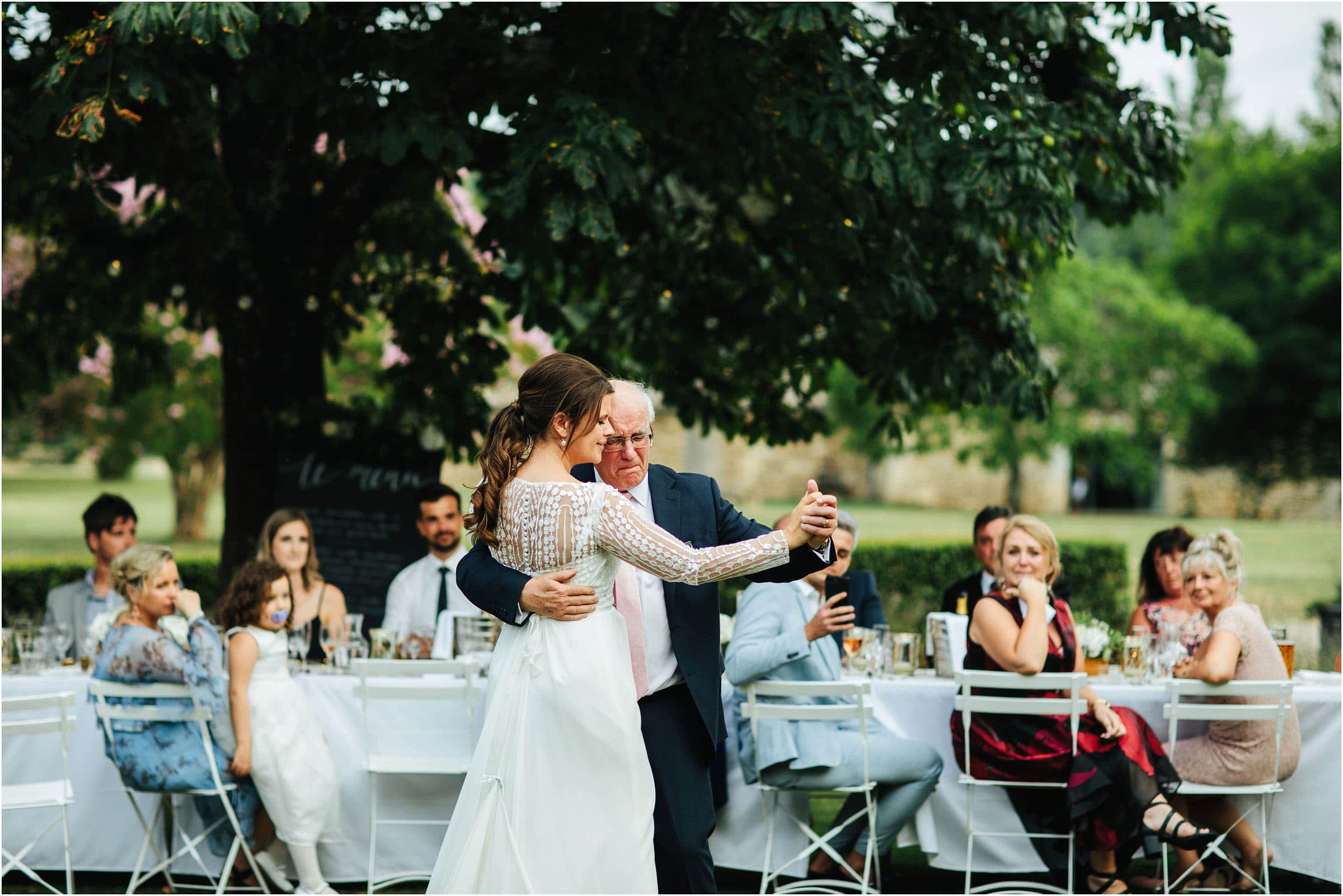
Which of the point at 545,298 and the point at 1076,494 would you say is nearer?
the point at 545,298

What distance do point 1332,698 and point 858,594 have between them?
2.42 m

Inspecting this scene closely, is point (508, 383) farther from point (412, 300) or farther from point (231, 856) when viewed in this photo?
point (231, 856)

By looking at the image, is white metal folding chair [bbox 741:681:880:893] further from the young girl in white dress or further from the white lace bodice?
the white lace bodice

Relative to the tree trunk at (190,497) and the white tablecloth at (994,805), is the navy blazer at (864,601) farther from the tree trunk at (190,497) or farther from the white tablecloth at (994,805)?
the tree trunk at (190,497)

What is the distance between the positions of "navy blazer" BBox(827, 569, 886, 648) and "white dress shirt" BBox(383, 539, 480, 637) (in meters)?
2.11

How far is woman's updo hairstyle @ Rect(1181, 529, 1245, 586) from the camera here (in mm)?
6023

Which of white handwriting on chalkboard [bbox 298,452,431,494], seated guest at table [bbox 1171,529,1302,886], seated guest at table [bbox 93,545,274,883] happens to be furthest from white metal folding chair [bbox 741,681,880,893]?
white handwriting on chalkboard [bbox 298,452,431,494]

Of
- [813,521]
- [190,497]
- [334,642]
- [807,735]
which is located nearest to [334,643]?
[334,642]

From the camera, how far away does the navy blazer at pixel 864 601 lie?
23.9ft

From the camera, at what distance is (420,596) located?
7238mm

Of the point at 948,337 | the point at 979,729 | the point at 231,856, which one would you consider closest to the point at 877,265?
the point at 948,337

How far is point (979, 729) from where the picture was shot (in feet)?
19.0

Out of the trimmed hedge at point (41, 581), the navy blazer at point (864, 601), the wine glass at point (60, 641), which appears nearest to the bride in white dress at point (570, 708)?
the navy blazer at point (864, 601)

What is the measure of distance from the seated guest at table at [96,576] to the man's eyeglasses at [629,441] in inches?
174
